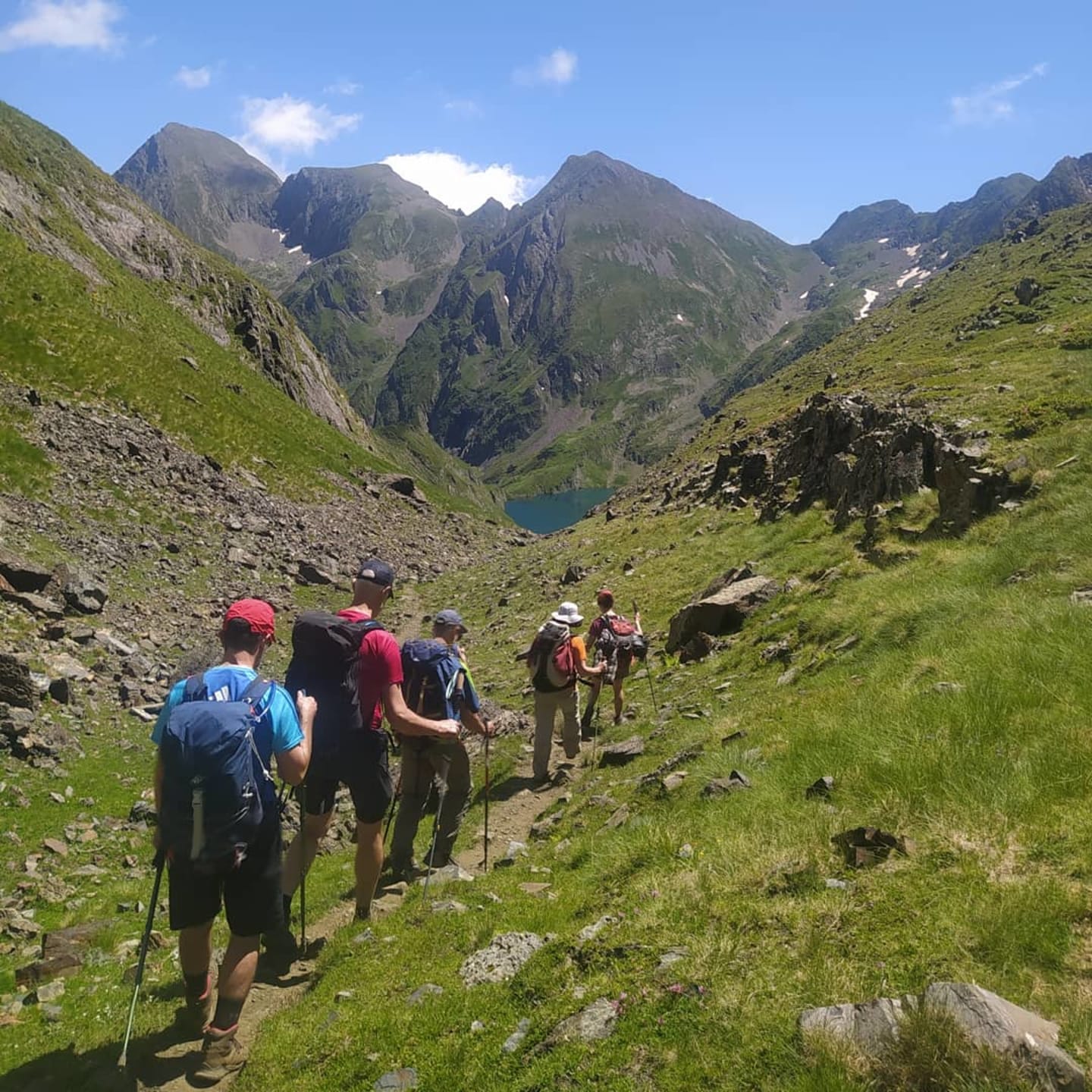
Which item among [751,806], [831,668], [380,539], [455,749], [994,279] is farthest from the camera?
[994,279]

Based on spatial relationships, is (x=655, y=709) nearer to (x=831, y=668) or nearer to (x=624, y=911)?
(x=831, y=668)

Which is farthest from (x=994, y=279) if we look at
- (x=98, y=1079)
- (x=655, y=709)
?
(x=98, y=1079)

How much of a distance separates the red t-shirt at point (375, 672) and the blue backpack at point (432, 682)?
1465 mm

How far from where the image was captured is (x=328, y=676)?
24.3ft

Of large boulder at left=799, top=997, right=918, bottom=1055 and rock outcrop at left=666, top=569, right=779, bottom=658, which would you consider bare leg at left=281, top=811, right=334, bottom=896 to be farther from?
rock outcrop at left=666, top=569, right=779, bottom=658

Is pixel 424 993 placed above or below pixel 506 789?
above

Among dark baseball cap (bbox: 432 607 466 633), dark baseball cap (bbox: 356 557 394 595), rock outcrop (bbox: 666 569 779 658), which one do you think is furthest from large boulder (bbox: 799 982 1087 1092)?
rock outcrop (bbox: 666 569 779 658)

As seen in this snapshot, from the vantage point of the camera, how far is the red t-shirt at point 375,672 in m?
7.62

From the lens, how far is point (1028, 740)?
264 inches

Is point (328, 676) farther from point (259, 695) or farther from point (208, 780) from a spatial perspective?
point (208, 780)

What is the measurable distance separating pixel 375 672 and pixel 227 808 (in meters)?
2.29

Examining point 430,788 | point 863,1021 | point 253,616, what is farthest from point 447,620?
point 863,1021

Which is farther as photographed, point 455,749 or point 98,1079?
point 455,749

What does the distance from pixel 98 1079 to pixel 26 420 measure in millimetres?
34062
